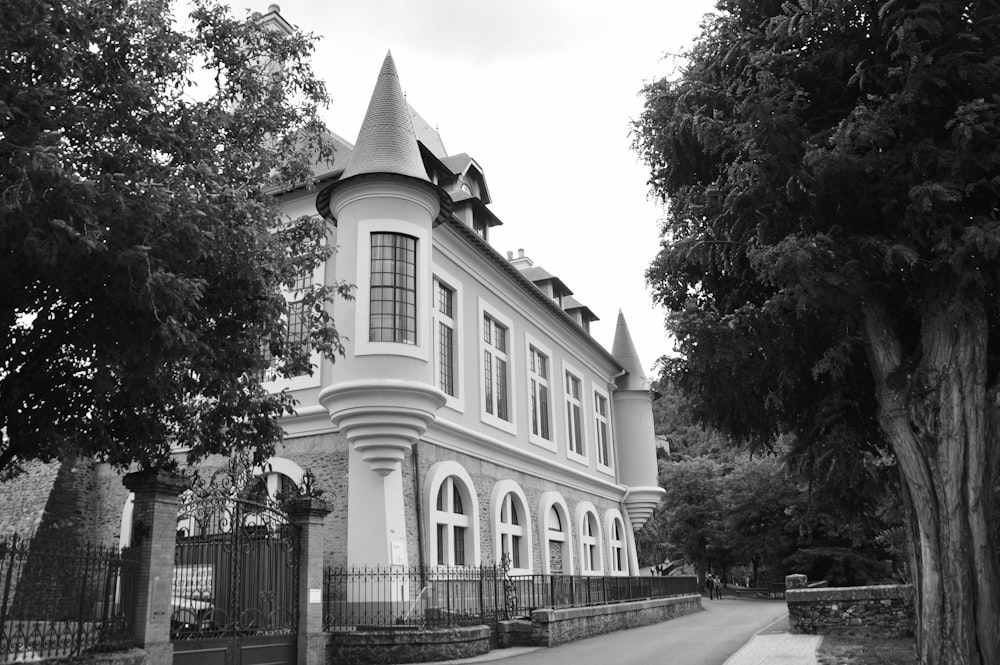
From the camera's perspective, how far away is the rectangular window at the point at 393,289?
18656 mm

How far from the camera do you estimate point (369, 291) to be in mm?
18875

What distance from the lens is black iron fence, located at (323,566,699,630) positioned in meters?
16.9

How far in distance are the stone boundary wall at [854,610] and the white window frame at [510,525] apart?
302 inches

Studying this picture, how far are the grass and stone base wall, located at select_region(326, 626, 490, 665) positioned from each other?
22.1 feet

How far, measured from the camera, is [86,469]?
878 inches

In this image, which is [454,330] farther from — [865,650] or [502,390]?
[865,650]

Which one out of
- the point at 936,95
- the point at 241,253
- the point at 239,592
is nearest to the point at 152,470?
the point at 239,592

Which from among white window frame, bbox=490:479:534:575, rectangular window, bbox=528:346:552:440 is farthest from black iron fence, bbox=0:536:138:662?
rectangular window, bbox=528:346:552:440

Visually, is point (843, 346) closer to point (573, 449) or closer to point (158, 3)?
point (158, 3)

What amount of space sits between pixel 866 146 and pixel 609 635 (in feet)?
50.5

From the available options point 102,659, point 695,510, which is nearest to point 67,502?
point 102,659

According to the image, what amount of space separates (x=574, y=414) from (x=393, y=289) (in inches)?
552

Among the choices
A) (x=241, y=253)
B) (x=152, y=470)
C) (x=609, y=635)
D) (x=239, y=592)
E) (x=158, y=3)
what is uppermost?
(x=158, y=3)

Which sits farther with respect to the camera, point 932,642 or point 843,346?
point 843,346
